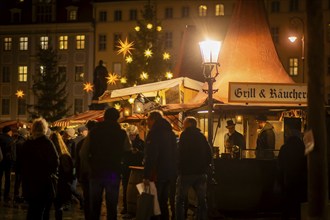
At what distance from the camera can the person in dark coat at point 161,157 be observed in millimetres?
10680

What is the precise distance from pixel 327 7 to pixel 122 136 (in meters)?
54.8

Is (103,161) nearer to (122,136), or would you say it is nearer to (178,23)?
(122,136)

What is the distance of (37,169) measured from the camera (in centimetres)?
982

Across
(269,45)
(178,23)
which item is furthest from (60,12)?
(269,45)

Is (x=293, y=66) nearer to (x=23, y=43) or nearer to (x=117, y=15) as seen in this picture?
(x=117, y=15)

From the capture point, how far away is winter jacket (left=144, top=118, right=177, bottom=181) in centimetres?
1066

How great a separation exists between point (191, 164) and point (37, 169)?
2693 mm

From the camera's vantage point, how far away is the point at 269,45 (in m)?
18.9

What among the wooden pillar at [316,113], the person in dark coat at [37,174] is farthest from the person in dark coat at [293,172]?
the person in dark coat at [37,174]

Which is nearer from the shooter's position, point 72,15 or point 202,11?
point 202,11

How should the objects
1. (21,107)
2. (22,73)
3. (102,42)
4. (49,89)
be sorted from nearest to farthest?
1. (49,89)
2. (102,42)
3. (21,107)
4. (22,73)

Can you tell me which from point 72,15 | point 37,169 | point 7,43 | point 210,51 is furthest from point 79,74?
point 37,169

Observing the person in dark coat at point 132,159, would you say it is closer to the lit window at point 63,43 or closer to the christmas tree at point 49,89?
the christmas tree at point 49,89

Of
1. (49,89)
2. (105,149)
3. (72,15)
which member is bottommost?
A: (105,149)
